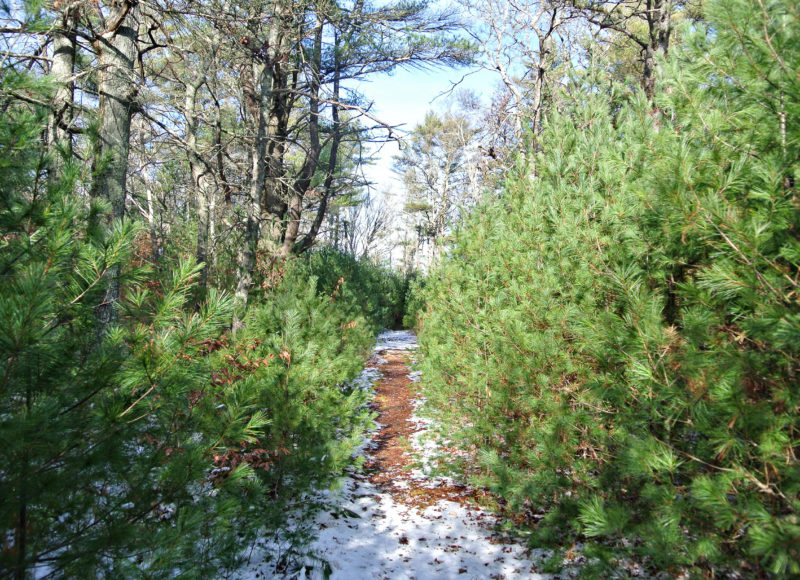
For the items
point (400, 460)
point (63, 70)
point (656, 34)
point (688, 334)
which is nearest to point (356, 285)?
point (400, 460)

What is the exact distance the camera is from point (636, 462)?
6.92 ft

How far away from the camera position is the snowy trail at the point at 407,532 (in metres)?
3.54

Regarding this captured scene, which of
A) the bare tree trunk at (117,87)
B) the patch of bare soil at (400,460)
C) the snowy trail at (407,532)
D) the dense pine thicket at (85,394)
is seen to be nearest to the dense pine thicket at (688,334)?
the snowy trail at (407,532)

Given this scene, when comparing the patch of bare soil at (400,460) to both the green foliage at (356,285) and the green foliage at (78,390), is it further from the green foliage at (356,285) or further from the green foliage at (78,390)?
the green foliage at (78,390)

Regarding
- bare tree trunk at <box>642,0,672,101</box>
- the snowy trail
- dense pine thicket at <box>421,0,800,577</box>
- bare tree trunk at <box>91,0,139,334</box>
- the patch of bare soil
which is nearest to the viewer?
dense pine thicket at <box>421,0,800,577</box>

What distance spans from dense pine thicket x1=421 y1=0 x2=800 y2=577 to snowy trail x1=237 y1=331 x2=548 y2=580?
0.62 metres

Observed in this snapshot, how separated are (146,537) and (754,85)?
10.4 ft

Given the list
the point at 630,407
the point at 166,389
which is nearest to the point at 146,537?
the point at 166,389

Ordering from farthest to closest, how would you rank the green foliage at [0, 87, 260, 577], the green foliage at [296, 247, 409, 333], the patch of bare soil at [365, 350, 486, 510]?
the green foliage at [296, 247, 409, 333] < the patch of bare soil at [365, 350, 486, 510] < the green foliage at [0, 87, 260, 577]

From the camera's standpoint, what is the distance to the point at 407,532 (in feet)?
13.6

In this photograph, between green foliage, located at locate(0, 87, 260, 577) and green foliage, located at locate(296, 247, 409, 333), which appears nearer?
green foliage, located at locate(0, 87, 260, 577)

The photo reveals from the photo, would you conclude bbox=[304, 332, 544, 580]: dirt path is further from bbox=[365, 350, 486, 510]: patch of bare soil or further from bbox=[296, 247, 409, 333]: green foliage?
bbox=[296, 247, 409, 333]: green foliage

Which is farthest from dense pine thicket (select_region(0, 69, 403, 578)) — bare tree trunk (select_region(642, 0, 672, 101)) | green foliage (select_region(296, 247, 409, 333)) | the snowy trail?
bare tree trunk (select_region(642, 0, 672, 101))

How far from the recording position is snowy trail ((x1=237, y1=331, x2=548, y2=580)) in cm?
354
